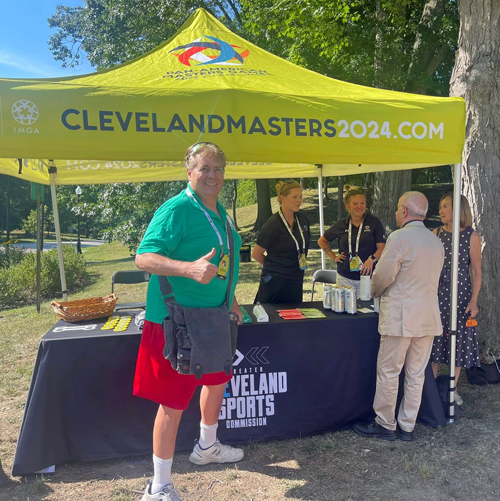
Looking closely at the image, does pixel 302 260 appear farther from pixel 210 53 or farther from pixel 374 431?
pixel 210 53

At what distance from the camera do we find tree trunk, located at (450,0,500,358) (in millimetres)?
3910

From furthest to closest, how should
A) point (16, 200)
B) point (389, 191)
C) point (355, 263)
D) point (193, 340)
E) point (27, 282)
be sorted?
point (16, 200) < point (27, 282) < point (389, 191) < point (355, 263) < point (193, 340)

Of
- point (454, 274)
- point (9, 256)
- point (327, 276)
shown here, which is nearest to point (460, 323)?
point (454, 274)

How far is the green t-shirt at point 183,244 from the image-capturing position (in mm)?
2021

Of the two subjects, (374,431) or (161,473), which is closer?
(161,473)

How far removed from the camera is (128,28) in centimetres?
1189

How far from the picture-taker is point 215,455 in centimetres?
273

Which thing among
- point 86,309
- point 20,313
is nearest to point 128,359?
point 86,309

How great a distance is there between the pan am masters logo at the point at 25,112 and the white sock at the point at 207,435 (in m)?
2.01

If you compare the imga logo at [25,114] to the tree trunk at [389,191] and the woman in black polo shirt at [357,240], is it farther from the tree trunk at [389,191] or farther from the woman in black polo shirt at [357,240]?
the tree trunk at [389,191]

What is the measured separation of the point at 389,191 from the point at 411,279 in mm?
6445

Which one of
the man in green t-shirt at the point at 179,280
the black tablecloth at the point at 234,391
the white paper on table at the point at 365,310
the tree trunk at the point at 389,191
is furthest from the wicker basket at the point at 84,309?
the tree trunk at the point at 389,191

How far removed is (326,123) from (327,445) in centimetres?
209

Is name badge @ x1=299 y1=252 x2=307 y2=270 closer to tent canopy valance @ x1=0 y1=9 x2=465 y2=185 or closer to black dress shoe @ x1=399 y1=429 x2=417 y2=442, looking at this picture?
tent canopy valance @ x1=0 y1=9 x2=465 y2=185
